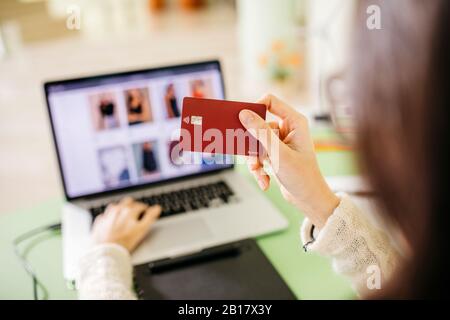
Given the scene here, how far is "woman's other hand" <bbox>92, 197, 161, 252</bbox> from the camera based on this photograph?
789mm

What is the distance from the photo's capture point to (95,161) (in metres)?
0.94

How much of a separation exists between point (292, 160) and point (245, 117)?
0.08 metres

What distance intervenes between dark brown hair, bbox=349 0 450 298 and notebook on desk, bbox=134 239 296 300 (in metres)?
0.38

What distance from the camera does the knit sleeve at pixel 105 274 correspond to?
65 cm

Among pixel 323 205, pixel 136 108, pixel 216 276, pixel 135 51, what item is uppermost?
pixel 135 51

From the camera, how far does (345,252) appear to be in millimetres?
604

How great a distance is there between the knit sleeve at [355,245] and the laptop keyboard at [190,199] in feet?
1.13

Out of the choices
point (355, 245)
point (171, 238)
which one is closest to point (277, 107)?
point (355, 245)

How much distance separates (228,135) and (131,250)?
1.08 ft

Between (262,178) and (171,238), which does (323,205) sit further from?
(171,238)

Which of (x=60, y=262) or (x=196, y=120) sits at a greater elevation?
(x=196, y=120)

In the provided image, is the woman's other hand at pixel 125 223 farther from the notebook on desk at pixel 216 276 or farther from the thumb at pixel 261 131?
the thumb at pixel 261 131

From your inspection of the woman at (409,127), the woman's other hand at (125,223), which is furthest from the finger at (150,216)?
the woman at (409,127)

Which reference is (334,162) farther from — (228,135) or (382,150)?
(382,150)
